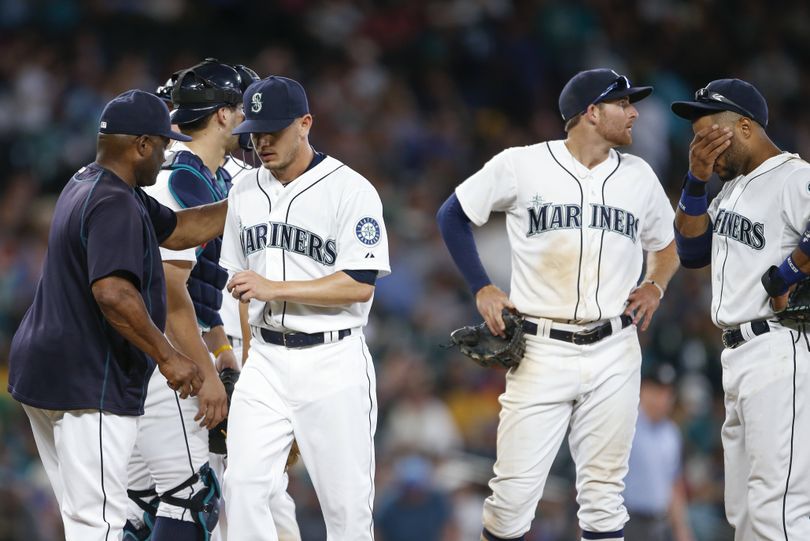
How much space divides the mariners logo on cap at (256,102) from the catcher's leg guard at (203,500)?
155cm

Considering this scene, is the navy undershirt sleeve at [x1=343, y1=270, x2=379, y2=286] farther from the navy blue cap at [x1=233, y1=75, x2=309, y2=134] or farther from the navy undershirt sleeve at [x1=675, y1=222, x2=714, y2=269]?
the navy undershirt sleeve at [x1=675, y1=222, x2=714, y2=269]

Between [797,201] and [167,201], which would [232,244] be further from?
[797,201]

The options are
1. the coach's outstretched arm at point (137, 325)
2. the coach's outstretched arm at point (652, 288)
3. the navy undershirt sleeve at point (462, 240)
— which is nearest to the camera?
the coach's outstretched arm at point (137, 325)

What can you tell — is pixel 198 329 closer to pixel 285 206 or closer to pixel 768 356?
pixel 285 206

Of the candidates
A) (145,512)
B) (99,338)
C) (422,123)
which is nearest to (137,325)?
(99,338)

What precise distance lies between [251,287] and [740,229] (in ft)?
6.42

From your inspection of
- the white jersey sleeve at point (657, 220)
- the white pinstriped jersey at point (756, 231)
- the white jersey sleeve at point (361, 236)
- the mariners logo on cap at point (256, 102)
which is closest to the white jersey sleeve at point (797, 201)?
the white pinstriped jersey at point (756, 231)

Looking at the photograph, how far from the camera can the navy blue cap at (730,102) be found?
4.85m

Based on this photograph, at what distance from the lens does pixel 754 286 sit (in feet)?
15.6

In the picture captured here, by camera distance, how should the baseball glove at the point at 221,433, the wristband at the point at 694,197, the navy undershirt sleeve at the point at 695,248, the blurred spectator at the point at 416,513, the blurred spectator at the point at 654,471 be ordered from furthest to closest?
1. the blurred spectator at the point at 416,513
2. the blurred spectator at the point at 654,471
3. the baseball glove at the point at 221,433
4. the navy undershirt sleeve at the point at 695,248
5. the wristband at the point at 694,197

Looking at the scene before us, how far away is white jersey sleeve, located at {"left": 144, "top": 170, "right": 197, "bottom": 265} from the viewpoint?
5023 millimetres

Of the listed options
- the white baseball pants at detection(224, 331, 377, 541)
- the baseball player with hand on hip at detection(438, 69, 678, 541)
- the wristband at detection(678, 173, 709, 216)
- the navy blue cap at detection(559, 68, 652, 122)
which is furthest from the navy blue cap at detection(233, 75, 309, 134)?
the wristband at detection(678, 173, 709, 216)

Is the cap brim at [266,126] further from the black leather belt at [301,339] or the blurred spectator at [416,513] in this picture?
the blurred spectator at [416,513]

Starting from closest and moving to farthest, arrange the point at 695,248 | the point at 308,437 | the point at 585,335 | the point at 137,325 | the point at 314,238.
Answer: the point at 137,325
the point at 308,437
the point at 314,238
the point at 695,248
the point at 585,335
